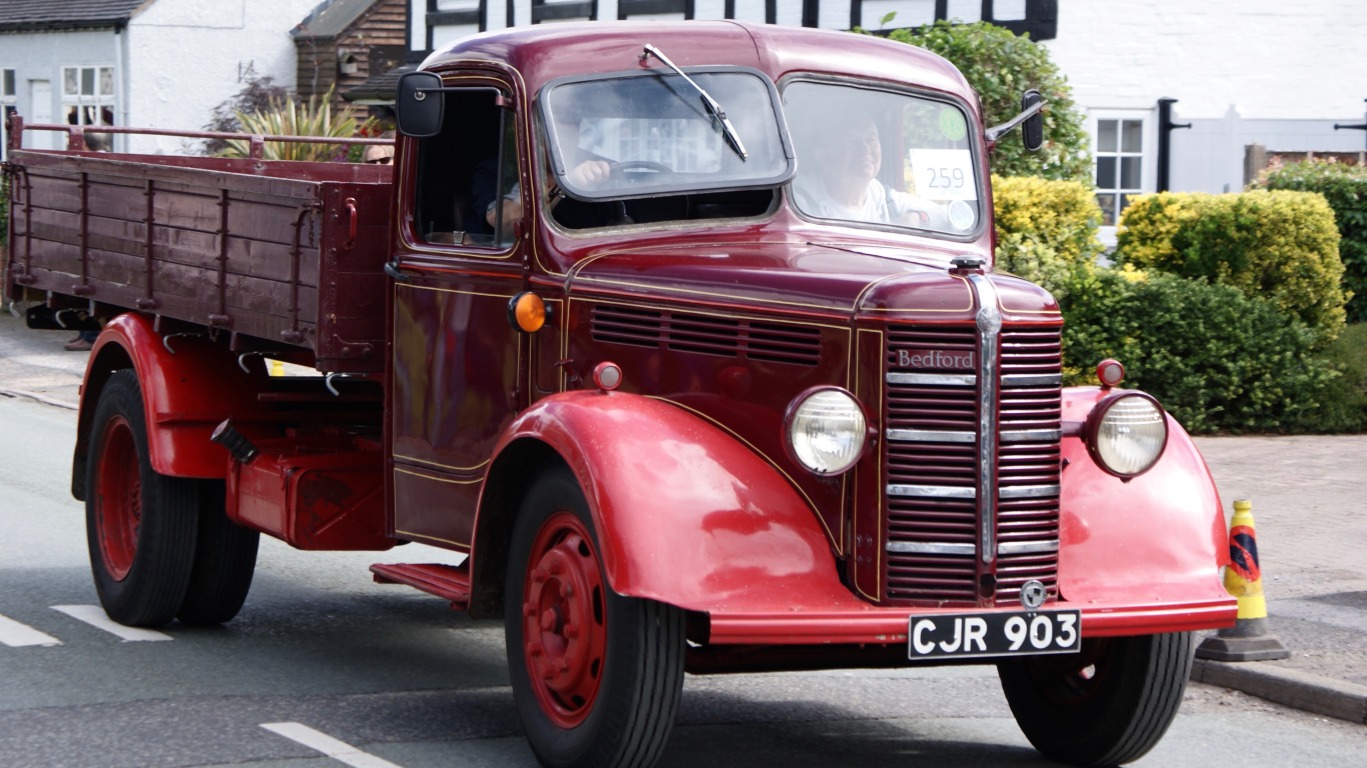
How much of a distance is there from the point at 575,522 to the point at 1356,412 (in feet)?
34.5

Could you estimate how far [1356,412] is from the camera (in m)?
14.6

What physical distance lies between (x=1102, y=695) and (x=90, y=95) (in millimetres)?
28054

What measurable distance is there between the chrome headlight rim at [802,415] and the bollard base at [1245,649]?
3036mm

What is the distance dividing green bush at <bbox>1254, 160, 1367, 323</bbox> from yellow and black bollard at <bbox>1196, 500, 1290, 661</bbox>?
8.85 meters

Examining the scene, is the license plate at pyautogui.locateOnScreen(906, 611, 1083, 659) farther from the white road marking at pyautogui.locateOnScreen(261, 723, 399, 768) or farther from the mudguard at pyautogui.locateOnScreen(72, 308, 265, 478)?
the mudguard at pyautogui.locateOnScreen(72, 308, 265, 478)

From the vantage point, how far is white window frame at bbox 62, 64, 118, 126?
30859 mm

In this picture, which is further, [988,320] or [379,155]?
[379,155]

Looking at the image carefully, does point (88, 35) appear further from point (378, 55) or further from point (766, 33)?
point (766, 33)

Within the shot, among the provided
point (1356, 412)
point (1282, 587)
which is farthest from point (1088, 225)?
point (1282, 587)

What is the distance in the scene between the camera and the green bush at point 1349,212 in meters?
16.2

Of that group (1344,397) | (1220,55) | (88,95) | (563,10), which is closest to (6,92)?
(88,95)

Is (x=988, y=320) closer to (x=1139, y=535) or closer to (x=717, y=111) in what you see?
(x=1139, y=535)

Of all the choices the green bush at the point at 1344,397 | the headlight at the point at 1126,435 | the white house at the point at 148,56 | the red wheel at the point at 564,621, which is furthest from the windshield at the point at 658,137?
the white house at the point at 148,56

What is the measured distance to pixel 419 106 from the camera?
6395 millimetres
